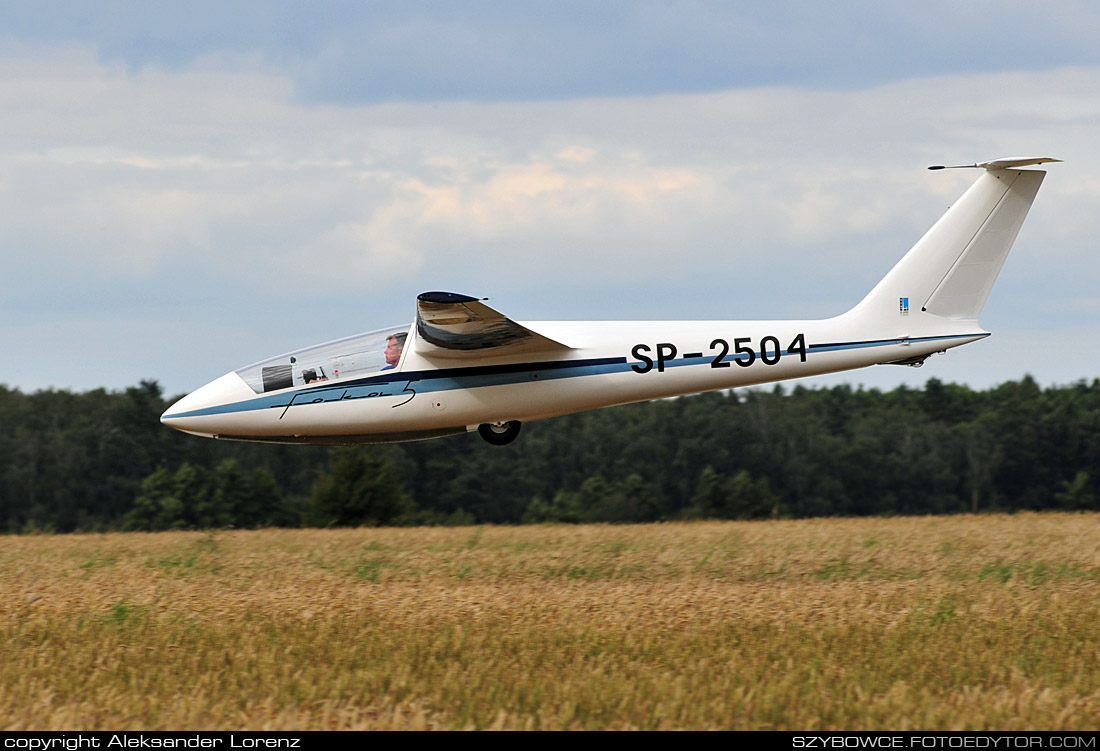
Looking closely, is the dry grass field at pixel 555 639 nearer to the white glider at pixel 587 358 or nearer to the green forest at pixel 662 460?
the white glider at pixel 587 358

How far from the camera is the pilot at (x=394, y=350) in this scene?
18.1m

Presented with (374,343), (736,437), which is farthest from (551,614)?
(736,437)

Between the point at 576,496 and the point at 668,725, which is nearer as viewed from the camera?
the point at 668,725

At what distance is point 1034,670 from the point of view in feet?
35.4

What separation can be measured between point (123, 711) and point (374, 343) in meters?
9.47

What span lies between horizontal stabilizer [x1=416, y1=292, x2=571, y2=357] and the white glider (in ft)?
0.10

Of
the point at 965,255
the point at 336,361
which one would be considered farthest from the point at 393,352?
the point at 965,255

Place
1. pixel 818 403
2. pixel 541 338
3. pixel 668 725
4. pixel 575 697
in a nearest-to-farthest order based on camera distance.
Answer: pixel 668 725 → pixel 575 697 → pixel 541 338 → pixel 818 403

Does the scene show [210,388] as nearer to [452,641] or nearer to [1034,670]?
[452,641]

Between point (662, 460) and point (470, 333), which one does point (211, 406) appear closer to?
point (470, 333)

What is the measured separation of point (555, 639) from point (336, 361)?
759 centimetres

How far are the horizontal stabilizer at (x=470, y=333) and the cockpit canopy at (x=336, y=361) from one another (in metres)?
0.51

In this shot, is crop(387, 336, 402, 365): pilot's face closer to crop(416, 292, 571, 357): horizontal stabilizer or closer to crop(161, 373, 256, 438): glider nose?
crop(416, 292, 571, 357): horizontal stabilizer

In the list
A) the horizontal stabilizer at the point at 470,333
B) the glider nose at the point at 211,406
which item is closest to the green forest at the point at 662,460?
the glider nose at the point at 211,406
